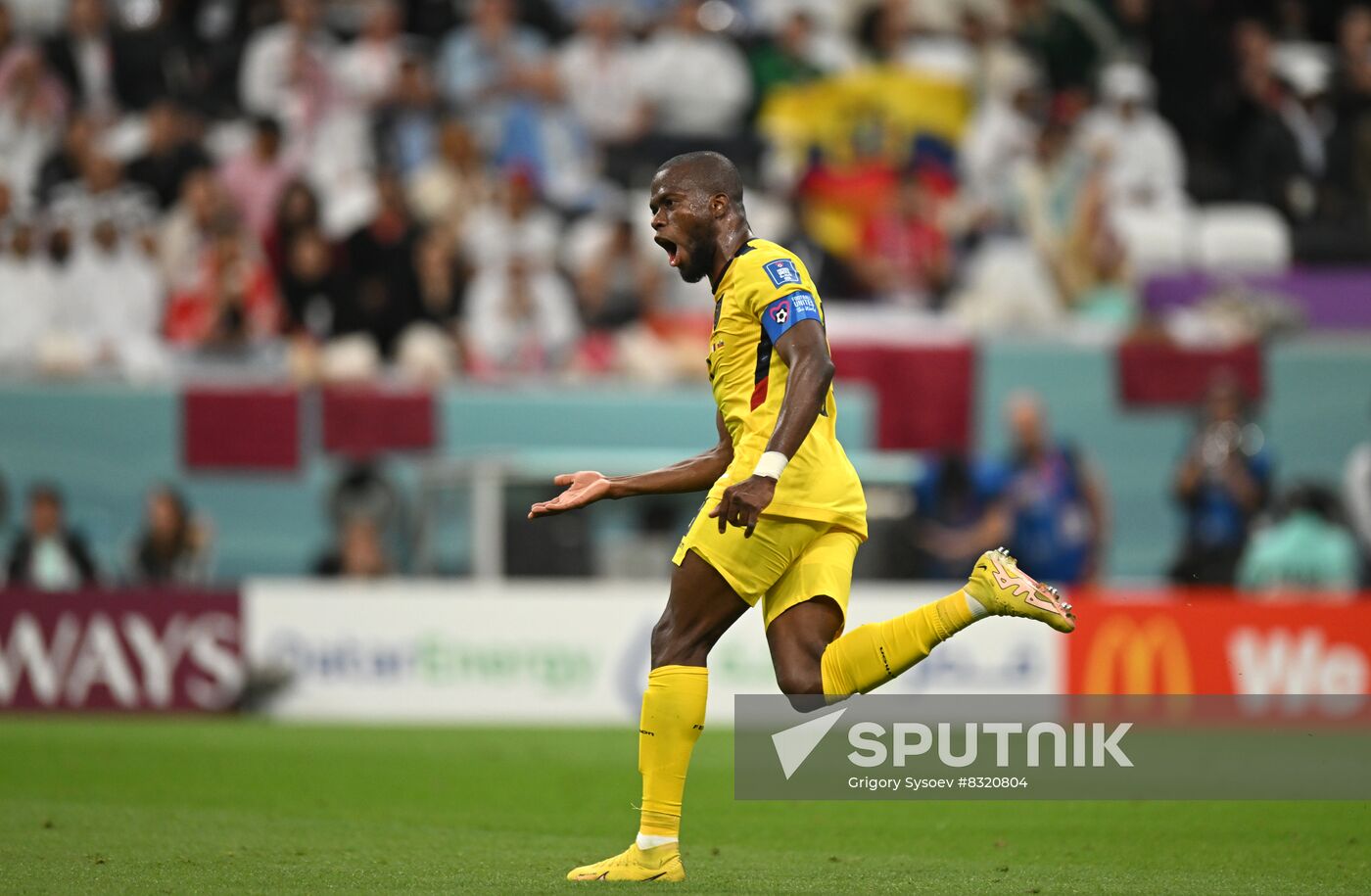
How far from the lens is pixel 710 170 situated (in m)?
6.88

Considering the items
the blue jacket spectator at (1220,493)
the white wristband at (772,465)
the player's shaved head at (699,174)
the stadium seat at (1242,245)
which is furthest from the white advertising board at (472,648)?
the white wristband at (772,465)

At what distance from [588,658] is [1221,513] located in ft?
16.2

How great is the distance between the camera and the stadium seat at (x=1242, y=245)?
58.0ft

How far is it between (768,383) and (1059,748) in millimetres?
5126

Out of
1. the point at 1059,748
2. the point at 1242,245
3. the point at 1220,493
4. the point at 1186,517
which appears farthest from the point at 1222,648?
the point at 1242,245

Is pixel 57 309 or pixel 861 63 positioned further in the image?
pixel 861 63

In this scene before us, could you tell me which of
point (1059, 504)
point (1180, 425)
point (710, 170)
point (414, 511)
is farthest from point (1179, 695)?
point (710, 170)

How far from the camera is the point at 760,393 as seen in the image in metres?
6.88

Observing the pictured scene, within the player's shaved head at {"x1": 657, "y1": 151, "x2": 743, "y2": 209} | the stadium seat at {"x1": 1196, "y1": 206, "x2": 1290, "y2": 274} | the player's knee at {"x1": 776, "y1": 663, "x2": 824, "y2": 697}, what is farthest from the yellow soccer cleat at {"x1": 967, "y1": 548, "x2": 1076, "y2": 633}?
the stadium seat at {"x1": 1196, "y1": 206, "x2": 1290, "y2": 274}

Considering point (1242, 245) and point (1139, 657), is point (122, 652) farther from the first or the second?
point (1242, 245)

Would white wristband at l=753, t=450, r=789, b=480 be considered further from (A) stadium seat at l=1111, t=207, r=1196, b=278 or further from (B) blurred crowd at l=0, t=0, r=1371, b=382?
(A) stadium seat at l=1111, t=207, r=1196, b=278

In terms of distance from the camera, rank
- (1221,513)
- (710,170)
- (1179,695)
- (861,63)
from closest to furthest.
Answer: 1. (710,170)
2. (1179,695)
3. (1221,513)
4. (861,63)

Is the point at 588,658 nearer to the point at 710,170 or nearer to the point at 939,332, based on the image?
the point at 939,332

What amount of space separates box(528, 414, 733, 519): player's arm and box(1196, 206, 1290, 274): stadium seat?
11.3 m
